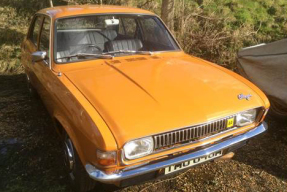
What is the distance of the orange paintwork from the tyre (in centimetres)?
24

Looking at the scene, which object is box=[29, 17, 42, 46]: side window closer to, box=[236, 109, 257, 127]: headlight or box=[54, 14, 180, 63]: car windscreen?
box=[54, 14, 180, 63]: car windscreen

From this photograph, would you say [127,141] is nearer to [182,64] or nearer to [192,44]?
[182,64]

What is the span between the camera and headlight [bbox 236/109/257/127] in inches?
98.0

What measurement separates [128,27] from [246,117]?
6.98ft

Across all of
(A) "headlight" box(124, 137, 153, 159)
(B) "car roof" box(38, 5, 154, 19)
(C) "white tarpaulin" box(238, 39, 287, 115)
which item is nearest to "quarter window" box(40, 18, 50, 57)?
(B) "car roof" box(38, 5, 154, 19)

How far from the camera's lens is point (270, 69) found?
163 inches

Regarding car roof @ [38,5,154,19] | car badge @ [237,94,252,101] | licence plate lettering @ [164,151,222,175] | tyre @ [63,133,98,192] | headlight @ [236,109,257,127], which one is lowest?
tyre @ [63,133,98,192]

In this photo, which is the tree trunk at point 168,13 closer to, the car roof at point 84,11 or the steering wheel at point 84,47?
the car roof at point 84,11

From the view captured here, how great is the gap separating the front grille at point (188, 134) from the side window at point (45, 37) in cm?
180

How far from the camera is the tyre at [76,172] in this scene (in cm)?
245

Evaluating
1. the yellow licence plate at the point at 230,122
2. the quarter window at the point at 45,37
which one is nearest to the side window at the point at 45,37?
the quarter window at the point at 45,37

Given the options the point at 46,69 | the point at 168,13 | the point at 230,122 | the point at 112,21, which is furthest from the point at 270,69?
the point at 168,13

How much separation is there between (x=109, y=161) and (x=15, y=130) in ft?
8.13

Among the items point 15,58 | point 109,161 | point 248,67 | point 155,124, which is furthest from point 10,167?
point 15,58
